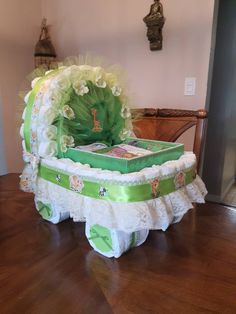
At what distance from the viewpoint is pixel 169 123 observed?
1136mm

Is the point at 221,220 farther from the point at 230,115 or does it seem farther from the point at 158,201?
the point at 230,115

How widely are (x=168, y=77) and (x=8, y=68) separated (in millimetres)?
1295

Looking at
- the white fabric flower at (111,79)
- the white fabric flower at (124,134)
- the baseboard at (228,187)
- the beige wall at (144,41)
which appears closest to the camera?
the white fabric flower at (111,79)

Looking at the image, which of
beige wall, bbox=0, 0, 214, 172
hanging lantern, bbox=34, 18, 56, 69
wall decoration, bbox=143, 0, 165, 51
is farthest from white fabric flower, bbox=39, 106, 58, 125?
hanging lantern, bbox=34, 18, 56, 69

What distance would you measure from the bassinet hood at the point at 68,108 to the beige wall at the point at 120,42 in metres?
0.65

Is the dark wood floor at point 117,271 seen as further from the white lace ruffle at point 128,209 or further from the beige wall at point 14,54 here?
the beige wall at point 14,54

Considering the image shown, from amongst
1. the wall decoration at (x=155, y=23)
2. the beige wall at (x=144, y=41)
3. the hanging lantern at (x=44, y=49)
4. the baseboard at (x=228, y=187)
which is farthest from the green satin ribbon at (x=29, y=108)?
the baseboard at (x=228, y=187)

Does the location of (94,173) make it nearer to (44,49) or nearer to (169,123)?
(169,123)

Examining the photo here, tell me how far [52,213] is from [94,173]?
0.81 feet

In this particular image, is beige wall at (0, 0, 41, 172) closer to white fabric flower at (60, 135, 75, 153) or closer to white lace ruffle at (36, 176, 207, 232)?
white fabric flower at (60, 135, 75, 153)

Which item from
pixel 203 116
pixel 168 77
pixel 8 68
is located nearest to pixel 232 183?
pixel 168 77

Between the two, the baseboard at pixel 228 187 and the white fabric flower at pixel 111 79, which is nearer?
the white fabric flower at pixel 111 79

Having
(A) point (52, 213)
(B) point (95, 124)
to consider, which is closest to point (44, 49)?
(B) point (95, 124)

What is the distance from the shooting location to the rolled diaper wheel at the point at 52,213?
0.76 m
